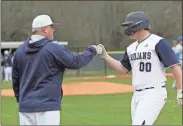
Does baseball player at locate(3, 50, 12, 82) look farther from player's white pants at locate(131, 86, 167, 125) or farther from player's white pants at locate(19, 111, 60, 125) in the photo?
player's white pants at locate(19, 111, 60, 125)

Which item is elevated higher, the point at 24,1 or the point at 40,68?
the point at 40,68

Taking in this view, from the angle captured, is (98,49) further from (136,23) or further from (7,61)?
(7,61)

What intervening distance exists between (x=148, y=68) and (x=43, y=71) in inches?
56.6

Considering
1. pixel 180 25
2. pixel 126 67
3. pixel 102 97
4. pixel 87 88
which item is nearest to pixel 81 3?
pixel 180 25

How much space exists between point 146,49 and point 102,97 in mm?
10302

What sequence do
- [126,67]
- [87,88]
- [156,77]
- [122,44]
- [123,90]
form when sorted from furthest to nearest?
[122,44] → [87,88] → [123,90] → [126,67] → [156,77]

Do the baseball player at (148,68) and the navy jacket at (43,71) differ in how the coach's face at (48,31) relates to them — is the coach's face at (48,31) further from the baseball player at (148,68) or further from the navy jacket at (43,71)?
the baseball player at (148,68)

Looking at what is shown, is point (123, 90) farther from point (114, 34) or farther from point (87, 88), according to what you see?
point (114, 34)

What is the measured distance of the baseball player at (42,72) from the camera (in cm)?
539

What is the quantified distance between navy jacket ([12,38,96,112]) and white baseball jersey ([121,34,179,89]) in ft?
3.11

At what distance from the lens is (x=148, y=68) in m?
6.12

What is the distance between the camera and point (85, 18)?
48.7 metres

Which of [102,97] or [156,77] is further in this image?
[102,97]

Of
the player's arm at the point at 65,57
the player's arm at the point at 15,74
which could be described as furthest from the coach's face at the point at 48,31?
the player's arm at the point at 15,74
